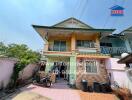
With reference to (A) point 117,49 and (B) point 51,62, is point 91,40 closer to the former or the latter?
(A) point 117,49

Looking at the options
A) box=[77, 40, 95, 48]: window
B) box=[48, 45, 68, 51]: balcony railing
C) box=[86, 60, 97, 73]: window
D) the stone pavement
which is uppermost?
box=[77, 40, 95, 48]: window

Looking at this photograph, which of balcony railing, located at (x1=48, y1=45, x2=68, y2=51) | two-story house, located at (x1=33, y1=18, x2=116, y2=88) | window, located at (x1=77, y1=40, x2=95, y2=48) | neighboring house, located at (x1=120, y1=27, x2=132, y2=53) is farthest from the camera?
neighboring house, located at (x1=120, y1=27, x2=132, y2=53)

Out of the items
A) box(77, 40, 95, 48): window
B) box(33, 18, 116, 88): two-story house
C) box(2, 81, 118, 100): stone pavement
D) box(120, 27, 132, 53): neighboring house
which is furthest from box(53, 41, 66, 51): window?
box(120, 27, 132, 53): neighboring house

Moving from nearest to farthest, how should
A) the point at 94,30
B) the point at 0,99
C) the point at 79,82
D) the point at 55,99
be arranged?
the point at 0,99 < the point at 55,99 < the point at 79,82 < the point at 94,30

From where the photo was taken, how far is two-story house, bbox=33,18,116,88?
13.2m

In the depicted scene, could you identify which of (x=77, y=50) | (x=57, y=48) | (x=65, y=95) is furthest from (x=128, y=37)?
(x=65, y=95)

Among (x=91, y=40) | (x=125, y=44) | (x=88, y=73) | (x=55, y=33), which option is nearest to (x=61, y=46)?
(x=55, y=33)

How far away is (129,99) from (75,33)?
9635mm

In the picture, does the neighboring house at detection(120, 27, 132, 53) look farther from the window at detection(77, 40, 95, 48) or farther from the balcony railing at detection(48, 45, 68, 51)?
the balcony railing at detection(48, 45, 68, 51)

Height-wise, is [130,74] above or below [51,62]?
below

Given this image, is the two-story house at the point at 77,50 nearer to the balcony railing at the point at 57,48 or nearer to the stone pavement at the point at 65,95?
→ the balcony railing at the point at 57,48

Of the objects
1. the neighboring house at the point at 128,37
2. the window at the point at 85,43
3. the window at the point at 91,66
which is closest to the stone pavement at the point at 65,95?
the window at the point at 91,66

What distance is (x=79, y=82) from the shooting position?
1298 cm

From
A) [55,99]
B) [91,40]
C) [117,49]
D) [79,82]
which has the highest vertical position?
[91,40]
